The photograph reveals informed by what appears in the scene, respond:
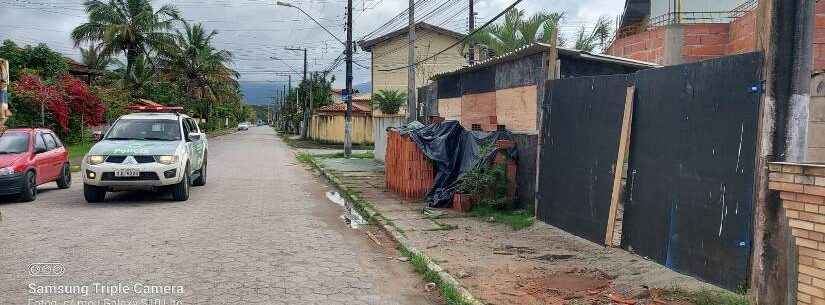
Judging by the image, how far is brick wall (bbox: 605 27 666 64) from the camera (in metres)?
12.7

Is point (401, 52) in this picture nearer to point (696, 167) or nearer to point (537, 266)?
point (537, 266)

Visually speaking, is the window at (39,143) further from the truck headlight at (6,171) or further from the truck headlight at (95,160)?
the truck headlight at (95,160)

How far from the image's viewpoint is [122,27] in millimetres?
41188

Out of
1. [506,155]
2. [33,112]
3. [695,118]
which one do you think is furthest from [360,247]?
[33,112]

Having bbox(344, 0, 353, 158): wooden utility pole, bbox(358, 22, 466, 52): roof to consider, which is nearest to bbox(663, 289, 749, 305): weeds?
bbox(344, 0, 353, 158): wooden utility pole

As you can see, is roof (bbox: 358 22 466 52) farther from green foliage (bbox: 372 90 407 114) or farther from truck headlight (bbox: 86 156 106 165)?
truck headlight (bbox: 86 156 106 165)

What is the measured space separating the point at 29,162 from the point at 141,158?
95.1 inches

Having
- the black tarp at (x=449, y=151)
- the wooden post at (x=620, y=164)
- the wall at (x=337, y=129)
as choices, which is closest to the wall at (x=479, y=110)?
the black tarp at (x=449, y=151)

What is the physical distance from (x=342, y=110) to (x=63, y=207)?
118 feet

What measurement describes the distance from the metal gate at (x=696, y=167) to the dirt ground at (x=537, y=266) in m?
0.28

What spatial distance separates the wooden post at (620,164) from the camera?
24.3ft

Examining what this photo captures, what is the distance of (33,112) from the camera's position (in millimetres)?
25266

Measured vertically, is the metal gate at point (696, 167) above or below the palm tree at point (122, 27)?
below

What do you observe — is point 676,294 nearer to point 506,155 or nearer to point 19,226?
point 506,155
